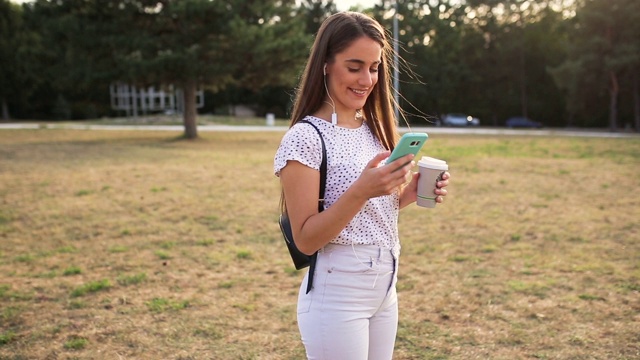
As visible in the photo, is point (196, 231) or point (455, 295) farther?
point (196, 231)

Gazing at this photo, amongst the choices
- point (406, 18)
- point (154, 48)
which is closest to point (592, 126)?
point (406, 18)

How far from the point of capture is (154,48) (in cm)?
1911

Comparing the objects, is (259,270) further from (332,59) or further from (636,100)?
(636,100)

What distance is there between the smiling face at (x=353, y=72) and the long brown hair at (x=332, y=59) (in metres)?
0.02

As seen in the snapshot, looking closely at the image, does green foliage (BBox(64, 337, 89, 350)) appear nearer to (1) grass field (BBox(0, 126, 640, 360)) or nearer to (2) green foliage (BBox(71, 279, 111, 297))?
(1) grass field (BBox(0, 126, 640, 360))

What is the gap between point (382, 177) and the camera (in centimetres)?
142

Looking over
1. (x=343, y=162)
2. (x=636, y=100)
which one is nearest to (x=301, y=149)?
(x=343, y=162)

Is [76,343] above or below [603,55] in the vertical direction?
below

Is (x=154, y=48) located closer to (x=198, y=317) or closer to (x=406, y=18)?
(x=198, y=317)

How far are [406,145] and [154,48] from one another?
1924cm

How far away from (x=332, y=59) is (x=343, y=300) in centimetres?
74

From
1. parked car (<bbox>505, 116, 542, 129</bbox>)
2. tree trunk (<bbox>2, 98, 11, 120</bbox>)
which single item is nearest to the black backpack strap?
parked car (<bbox>505, 116, 542, 129</bbox>)

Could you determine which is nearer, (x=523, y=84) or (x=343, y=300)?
(x=343, y=300)

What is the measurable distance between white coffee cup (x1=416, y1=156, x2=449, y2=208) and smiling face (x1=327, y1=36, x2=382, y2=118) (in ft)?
1.04
